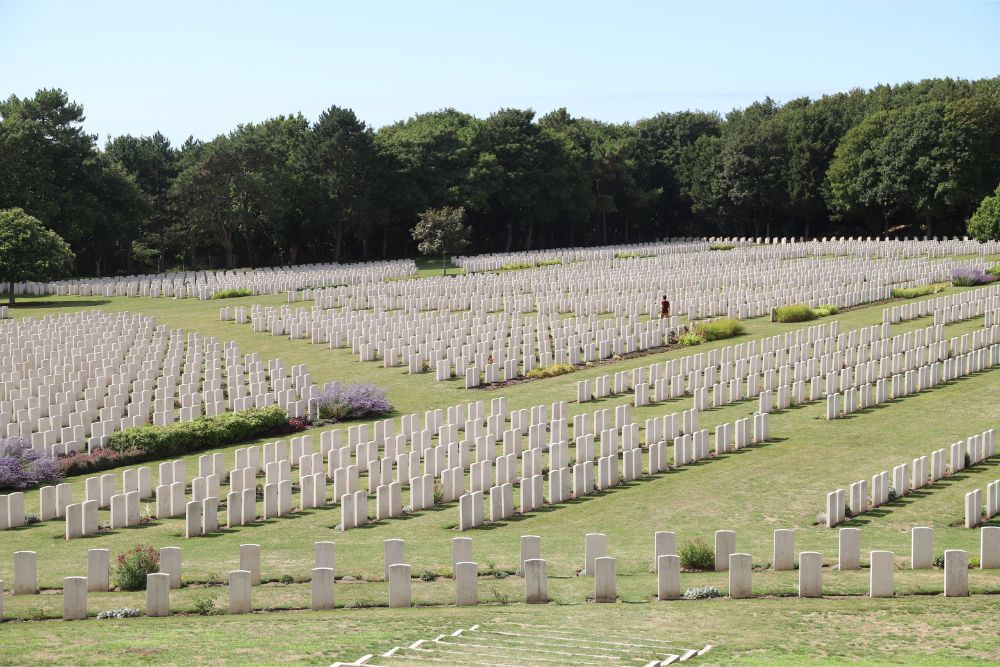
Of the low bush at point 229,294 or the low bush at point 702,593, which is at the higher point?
the low bush at point 229,294

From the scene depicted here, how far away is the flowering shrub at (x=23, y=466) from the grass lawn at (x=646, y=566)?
0.51 meters

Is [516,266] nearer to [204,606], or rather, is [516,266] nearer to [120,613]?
[204,606]

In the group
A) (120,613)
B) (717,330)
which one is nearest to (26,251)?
(717,330)

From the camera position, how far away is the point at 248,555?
13734mm

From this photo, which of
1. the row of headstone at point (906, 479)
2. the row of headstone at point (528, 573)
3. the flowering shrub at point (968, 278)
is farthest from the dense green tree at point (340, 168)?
the row of headstone at point (528, 573)

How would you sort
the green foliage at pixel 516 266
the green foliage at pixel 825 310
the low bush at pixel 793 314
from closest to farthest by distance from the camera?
the low bush at pixel 793 314 < the green foliage at pixel 825 310 < the green foliage at pixel 516 266

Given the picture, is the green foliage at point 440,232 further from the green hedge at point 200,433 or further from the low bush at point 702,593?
the low bush at point 702,593

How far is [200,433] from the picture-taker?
2430cm

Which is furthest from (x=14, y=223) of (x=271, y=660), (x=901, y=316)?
(x=271, y=660)

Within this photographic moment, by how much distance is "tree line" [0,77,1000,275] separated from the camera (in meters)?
66.8

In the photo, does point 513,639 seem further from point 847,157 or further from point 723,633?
point 847,157

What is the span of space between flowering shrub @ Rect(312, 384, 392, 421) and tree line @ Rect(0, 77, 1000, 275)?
3966 centimetres

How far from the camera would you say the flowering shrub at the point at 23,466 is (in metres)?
20.9

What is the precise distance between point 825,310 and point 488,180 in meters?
43.7
